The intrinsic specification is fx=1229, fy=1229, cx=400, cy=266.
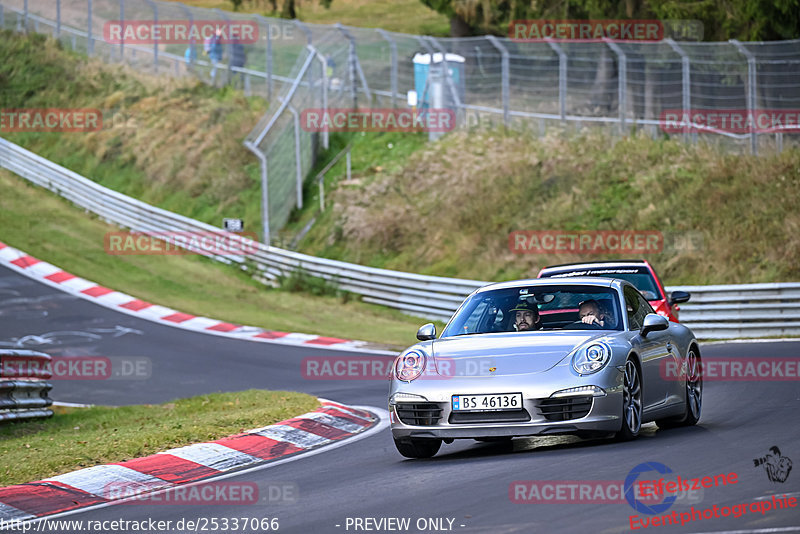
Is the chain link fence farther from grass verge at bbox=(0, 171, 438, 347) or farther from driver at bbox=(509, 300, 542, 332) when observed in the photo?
driver at bbox=(509, 300, 542, 332)

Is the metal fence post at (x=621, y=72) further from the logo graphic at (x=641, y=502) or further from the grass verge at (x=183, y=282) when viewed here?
the logo graphic at (x=641, y=502)

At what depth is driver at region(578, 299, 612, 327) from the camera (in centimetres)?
980

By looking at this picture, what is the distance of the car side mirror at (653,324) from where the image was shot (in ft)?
31.6

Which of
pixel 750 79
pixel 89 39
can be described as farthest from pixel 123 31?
pixel 750 79

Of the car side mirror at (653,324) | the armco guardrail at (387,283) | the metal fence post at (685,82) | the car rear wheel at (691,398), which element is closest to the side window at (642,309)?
the car side mirror at (653,324)

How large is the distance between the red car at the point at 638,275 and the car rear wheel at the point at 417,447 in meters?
5.71

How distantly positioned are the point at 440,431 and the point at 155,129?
32464 mm

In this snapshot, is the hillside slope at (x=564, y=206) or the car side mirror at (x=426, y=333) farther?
the hillside slope at (x=564, y=206)

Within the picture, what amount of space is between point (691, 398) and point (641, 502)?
4192 mm

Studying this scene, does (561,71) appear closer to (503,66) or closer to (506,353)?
(503,66)

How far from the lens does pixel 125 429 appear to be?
40.1 feet

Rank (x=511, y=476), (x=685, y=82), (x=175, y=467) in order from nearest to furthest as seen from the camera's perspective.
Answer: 1. (x=511, y=476)
2. (x=175, y=467)
3. (x=685, y=82)

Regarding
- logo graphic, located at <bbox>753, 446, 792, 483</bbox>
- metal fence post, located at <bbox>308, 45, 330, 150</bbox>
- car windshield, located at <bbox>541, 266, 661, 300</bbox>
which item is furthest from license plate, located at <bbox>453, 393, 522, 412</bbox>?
metal fence post, located at <bbox>308, 45, 330, 150</bbox>

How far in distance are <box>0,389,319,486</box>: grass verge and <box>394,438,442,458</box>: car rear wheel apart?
2.07 metres
